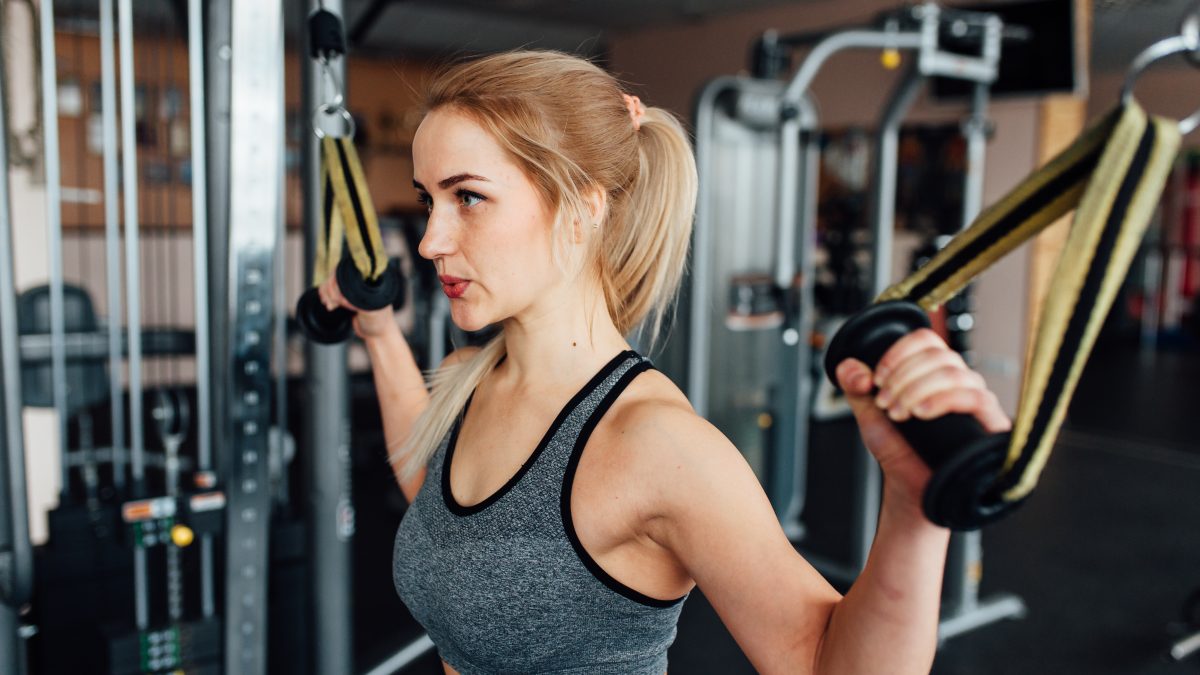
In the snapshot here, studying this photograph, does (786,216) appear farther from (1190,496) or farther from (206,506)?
(1190,496)

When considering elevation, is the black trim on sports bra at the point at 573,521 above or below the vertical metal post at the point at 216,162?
below

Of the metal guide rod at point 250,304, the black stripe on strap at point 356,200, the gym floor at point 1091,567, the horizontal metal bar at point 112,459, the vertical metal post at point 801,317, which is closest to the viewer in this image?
the black stripe on strap at point 356,200

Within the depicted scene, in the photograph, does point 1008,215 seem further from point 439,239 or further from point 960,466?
point 439,239

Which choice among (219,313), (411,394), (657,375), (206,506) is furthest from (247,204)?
(657,375)

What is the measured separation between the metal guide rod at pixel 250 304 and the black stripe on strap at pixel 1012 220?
4.04 feet

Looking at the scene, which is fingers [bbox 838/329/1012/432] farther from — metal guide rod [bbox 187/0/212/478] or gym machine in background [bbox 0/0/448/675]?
metal guide rod [bbox 187/0/212/478]

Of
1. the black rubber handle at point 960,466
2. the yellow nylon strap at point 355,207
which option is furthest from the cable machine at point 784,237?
the black rubber handle at point 960,466

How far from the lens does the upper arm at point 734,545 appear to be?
0.76 metres

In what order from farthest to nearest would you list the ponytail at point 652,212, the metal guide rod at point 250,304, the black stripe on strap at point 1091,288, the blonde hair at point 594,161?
1. the metal guide rod at point 250,304
2. the ponytail at point 652,212
3. the blonde hair at point 594,161
4. the black stripe on strap at point 1091,288

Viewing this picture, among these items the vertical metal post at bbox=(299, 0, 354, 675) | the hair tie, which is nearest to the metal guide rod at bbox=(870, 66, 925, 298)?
the vertical metal post at bbox=(299, 0, 354, 675)

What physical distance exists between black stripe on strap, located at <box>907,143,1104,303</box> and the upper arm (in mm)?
270

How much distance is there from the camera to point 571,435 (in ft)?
3.21

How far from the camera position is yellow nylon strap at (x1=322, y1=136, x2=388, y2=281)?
1183mm

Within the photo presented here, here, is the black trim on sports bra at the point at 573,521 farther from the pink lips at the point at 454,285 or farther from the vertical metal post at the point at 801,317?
the vertical metal post at the point at 801,317
